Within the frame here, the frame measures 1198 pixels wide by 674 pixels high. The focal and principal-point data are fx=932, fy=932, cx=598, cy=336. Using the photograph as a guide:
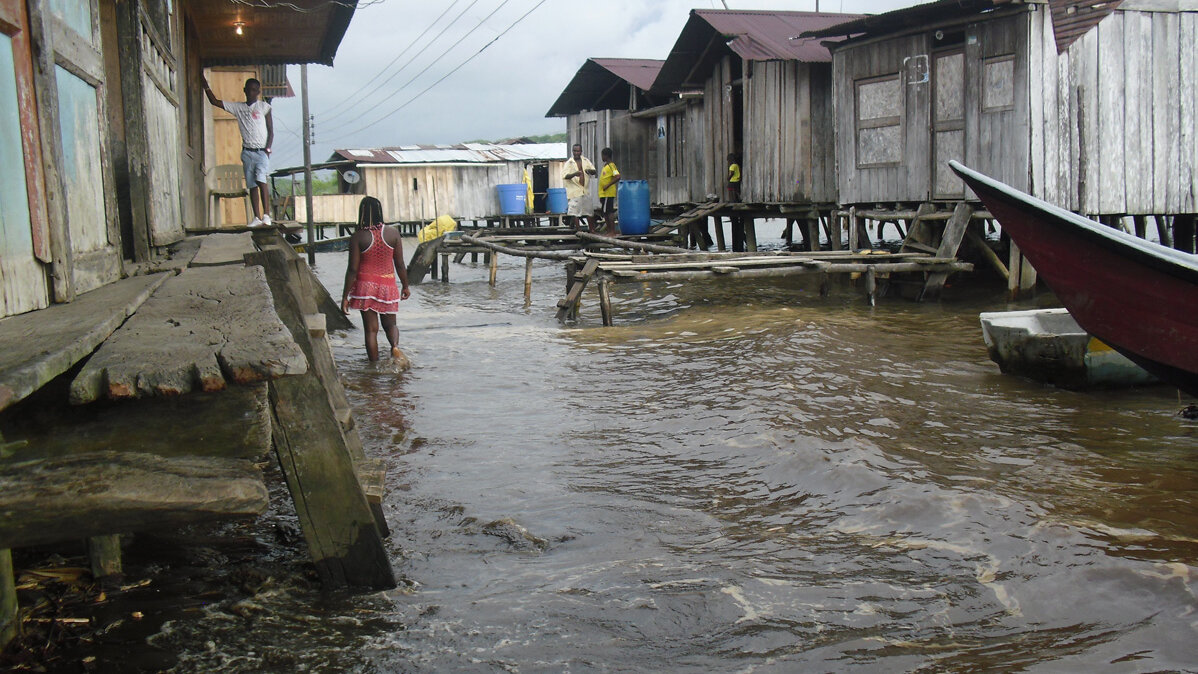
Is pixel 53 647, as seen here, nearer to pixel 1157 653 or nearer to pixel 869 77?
pixel 1157 653

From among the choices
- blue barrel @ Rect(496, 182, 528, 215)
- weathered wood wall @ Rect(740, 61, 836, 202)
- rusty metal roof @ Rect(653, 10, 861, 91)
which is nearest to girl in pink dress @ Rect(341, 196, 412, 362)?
rusty metal roof @ Rect(653, 10, 861, 91)

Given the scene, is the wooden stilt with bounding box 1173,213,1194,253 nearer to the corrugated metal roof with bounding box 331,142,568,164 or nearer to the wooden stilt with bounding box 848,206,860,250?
the wooden stilt with bounding box 848,206,860,250

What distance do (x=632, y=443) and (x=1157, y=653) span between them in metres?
3.46

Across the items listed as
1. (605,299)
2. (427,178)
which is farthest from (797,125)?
(427,178)

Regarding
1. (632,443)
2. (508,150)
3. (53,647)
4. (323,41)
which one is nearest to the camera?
(53,647)

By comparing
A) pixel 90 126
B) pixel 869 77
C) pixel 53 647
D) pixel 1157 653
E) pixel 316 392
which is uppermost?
pixel 869 77

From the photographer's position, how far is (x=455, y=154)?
3522 centimetres

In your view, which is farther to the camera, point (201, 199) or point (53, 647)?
point (201, 199)

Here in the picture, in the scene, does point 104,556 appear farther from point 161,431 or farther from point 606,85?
point 606,85

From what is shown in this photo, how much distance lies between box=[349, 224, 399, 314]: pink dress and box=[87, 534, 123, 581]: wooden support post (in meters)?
5.11

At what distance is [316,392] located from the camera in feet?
11.0

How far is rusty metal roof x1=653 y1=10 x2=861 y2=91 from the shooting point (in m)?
16.3

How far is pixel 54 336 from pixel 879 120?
13091 mm

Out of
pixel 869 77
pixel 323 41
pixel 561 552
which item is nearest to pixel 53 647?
pixel 561 552
